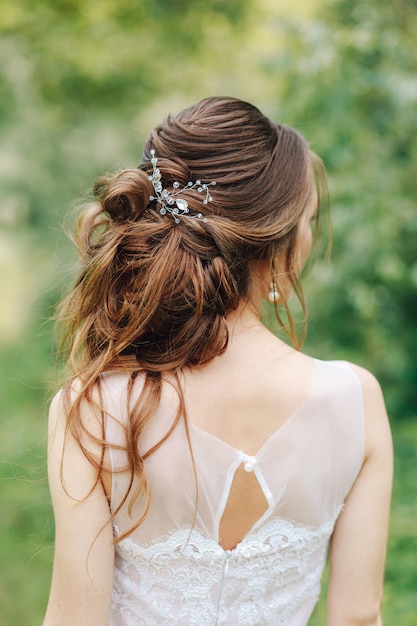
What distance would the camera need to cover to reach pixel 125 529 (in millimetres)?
1551

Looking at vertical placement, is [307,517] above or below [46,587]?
above

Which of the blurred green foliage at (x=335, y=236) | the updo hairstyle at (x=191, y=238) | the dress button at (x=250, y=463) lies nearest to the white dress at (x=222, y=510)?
the dress button at (x=250, y=463)

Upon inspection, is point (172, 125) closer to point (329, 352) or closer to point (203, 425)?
point (203, 425)

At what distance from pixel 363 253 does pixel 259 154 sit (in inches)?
113

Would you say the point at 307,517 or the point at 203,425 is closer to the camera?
the point at 203,425

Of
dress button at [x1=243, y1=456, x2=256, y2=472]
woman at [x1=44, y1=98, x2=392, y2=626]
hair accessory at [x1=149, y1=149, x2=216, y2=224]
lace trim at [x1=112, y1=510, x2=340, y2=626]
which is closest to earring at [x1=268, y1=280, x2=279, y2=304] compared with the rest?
woman at [x1=44, y1=98, x2=392, y2=626]

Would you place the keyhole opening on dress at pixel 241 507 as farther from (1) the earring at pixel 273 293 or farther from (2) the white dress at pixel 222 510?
(1) the earring at pixel 273 293

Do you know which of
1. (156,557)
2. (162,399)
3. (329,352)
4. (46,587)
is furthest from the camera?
(329,352)

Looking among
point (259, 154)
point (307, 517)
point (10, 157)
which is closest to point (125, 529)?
point (307, 517)

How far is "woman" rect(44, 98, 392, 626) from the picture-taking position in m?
1.48

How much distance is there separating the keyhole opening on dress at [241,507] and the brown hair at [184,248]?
0.20m

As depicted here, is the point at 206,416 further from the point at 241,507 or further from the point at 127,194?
the point at 127,194

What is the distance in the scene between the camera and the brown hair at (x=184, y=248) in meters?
1.51

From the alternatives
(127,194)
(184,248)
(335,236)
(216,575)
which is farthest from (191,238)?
(335,236)
